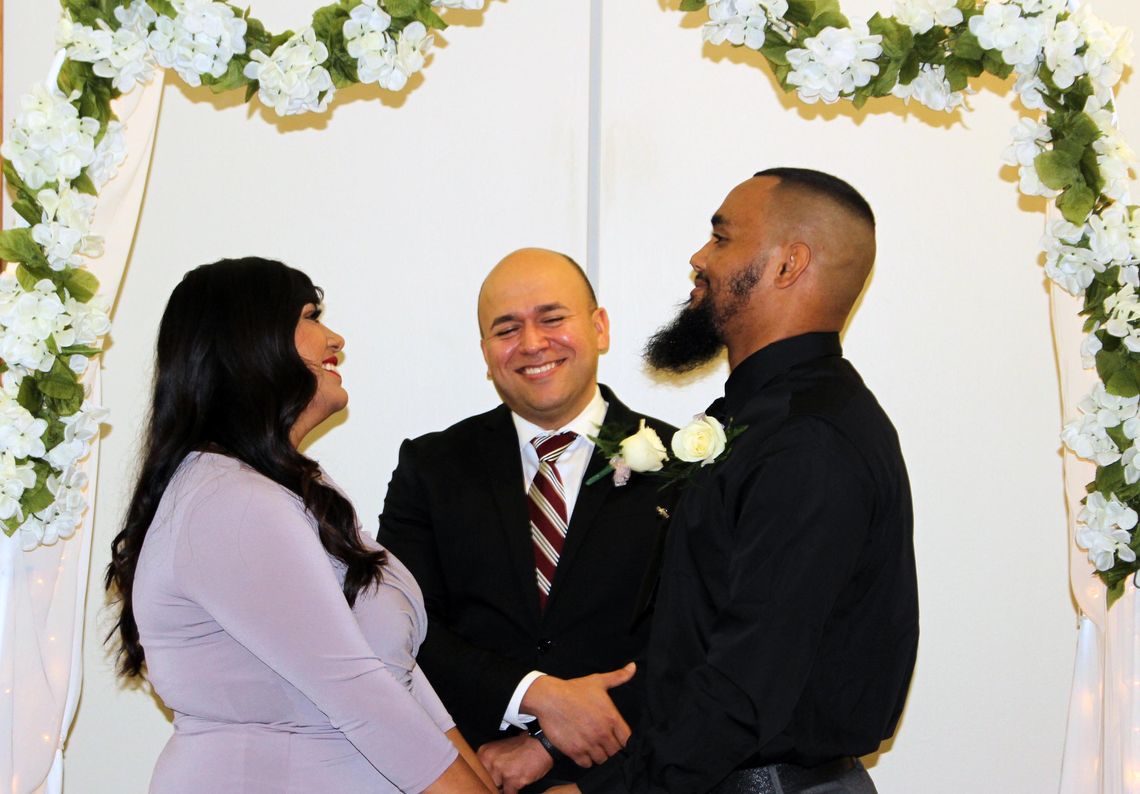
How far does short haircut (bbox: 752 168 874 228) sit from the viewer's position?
277 cm

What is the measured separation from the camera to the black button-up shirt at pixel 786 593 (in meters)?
2.31

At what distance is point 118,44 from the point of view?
2.89m

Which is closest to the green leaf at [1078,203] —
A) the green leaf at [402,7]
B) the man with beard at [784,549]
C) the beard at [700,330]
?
the man with beard at [784,549]

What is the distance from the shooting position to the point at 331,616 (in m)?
2.39

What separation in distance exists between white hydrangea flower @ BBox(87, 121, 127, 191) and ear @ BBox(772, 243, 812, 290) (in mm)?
1497

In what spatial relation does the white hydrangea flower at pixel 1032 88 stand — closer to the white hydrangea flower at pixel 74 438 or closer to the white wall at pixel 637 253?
Answer: the white wall at pixel 637 253

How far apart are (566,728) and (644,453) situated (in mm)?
663

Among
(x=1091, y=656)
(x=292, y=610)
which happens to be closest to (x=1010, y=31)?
(x=1091, y=656)

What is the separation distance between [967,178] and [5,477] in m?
2.92

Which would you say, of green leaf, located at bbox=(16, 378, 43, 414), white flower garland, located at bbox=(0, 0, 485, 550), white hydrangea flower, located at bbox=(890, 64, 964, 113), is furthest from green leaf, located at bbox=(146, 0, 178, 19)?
white hydrangea flower, located at bbox=(890, 64, 964, 113)

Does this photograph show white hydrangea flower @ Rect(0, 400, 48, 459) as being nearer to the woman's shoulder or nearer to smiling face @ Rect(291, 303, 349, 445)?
the woman's shoulder

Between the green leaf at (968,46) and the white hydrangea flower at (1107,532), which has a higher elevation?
the green leaf at (968,46)

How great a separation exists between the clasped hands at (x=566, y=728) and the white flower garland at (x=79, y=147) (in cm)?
112

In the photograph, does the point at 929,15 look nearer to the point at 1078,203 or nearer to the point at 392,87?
the point at 1078,203
